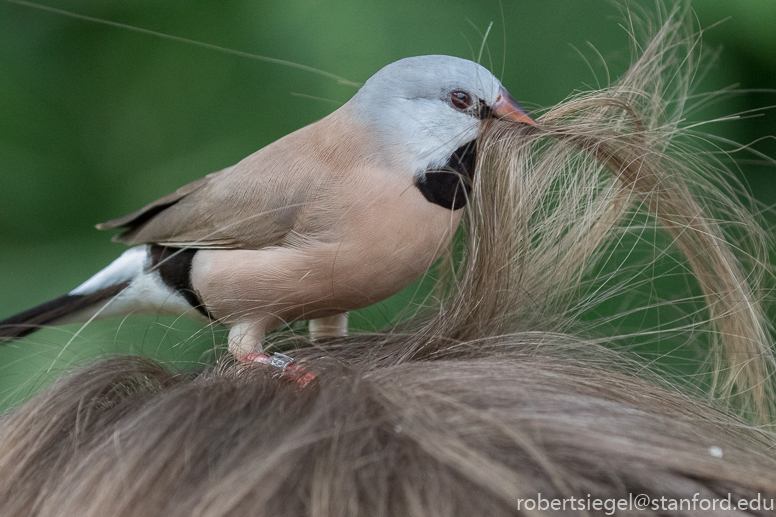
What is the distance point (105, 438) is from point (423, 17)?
674 mm

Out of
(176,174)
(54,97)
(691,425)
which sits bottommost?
(691,425)

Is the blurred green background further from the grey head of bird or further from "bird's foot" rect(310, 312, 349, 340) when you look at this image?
the grey head of bird

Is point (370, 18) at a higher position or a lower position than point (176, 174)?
higher

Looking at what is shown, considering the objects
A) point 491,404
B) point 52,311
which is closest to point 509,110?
point 491,404

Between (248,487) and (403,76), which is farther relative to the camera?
(403,76)

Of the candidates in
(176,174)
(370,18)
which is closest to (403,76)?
(370,18)

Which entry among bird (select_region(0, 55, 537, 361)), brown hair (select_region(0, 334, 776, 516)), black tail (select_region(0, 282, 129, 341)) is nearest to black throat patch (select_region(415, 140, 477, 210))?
bird (select_region(0, 55, 537, 361))

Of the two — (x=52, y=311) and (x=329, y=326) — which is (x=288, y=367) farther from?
(x=52, y=311)

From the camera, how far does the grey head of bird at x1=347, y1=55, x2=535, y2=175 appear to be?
39 cm

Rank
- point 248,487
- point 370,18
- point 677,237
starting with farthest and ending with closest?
point 370,18 → point 677,237 → point 248,487

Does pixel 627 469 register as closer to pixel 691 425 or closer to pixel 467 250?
pixel 691 425

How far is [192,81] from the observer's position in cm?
86

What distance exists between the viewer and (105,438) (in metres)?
0.28

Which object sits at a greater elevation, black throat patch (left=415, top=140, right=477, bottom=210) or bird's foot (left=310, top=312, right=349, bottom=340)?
black throat patch (left=415, top=140, right=477, bottom=210)
